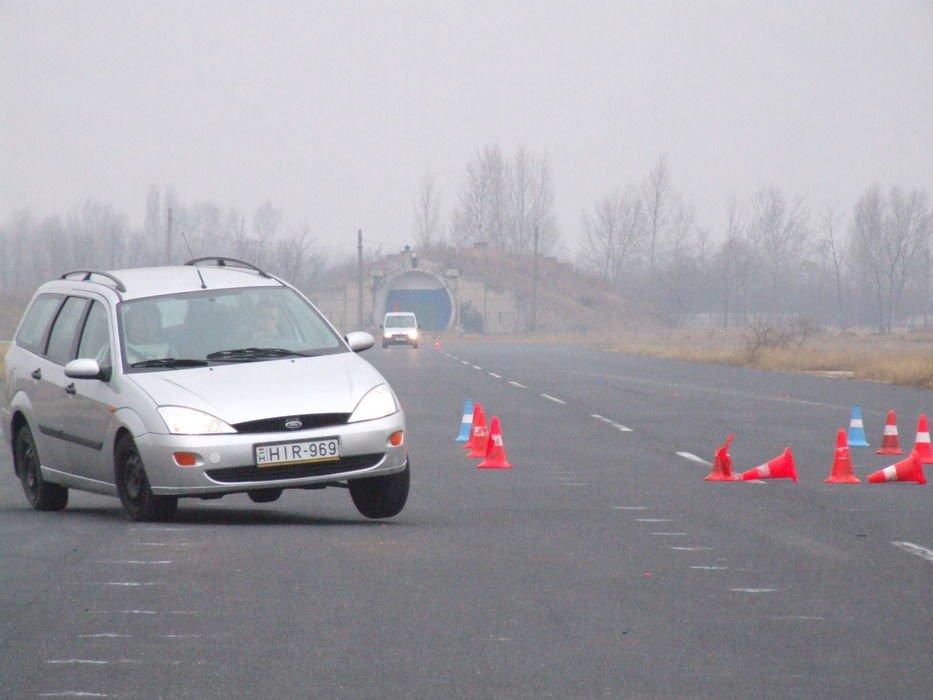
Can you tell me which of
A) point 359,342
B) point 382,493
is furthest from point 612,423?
point 382,493

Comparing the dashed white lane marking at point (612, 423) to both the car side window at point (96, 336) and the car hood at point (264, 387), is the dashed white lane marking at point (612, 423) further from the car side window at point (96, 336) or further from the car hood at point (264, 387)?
the car hood at point (264, 387)

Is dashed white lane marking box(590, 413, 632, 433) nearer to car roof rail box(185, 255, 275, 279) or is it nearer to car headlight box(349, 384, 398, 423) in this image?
car roof rail box(185, 255, 275, 279)

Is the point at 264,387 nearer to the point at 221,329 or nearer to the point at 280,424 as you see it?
the point at 280,424

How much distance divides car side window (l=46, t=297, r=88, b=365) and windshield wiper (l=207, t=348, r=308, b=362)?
4.34 ft

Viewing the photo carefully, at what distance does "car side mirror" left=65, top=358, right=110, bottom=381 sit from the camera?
1045 cm

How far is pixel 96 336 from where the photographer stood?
11172 mm

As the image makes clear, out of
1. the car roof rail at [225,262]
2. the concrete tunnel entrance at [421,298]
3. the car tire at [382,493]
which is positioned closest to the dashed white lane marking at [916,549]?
the car tire at [382,493]

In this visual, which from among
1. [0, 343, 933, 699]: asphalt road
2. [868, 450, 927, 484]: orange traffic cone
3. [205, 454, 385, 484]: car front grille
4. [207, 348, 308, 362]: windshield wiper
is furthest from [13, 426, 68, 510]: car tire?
[868, 450, 927, 484]: orange traffic cone

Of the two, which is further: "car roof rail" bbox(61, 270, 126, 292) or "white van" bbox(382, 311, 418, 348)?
"white van" bbox(382, 311, 418, 348)

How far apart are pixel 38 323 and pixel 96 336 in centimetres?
120

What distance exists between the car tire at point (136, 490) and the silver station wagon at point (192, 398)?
1 cm

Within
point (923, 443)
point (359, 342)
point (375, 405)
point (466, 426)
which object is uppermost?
point (359, 342)

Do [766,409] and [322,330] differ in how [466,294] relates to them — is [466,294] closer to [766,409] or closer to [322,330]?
[766,409]

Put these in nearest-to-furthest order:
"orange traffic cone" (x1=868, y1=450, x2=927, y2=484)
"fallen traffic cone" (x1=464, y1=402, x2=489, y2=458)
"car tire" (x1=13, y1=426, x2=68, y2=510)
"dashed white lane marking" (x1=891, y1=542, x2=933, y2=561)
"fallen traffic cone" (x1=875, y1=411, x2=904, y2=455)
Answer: "dashed white lane marking" (x1=891, y1=542, x2=933, y2=561) < "car tire" (x1=13, y1=426, x2=68, y2=510) < "orange traffic cone" (x1=868, y1=450, x2=927, y2=484) < "fallen traffic cone" (x1=464, y1=402, x2=489, y2=458) < "fallen traffic cone" (x1=875, y1=411, x2=904, y2=455)
